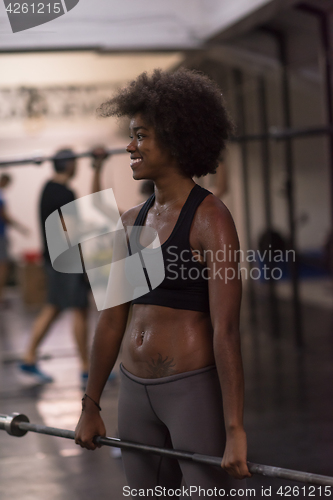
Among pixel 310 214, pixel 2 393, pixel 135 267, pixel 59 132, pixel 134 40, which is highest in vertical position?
pixel 134 40

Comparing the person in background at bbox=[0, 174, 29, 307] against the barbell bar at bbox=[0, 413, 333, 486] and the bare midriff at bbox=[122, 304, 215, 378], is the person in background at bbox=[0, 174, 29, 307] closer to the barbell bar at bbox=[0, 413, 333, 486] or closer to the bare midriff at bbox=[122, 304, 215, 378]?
the barbell bar at bbox=[0, 413, 333, 486]

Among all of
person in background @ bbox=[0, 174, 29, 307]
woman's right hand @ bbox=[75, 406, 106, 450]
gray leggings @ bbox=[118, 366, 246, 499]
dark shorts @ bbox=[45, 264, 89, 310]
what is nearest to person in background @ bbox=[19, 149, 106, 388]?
dark shorts @ bbox=[45, 264, 89, 310]

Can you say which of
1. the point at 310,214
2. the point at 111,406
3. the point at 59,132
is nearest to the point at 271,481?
the point at 111,406

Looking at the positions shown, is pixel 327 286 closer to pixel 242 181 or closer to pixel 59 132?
pixel 242 181

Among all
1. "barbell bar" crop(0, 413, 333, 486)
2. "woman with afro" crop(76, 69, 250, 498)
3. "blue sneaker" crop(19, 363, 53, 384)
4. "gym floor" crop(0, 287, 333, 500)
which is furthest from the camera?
"blue sneaker" crop(19, 363, 53, 384)

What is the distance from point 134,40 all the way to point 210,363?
17.6 ft

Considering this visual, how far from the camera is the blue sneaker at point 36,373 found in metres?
4.14

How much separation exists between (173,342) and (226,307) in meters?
0.16

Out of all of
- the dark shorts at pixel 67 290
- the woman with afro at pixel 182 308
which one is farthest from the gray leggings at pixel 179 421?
the dark shorts at pixel 67 290

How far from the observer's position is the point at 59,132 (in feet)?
30.8

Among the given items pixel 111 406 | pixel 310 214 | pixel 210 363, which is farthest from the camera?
pixel 310 214

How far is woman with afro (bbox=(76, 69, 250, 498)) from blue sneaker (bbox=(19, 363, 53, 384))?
265cm

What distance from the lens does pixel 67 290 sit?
3.96 metres

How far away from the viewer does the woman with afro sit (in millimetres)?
1399
